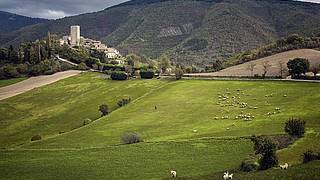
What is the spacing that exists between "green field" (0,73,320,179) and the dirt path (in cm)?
486

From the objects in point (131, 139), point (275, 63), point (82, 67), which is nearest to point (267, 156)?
point (131, 139)

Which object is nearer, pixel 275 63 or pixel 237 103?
pixel 237 103

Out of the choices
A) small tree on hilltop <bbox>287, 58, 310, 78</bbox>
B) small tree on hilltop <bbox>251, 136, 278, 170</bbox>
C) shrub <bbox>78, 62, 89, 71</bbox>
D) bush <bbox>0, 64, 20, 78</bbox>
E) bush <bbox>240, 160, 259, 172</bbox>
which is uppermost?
small tree on hilltop <bbox>287, 58, 310, 78</bbox>

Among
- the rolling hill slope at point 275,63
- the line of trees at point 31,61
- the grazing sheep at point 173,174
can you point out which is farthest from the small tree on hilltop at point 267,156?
the line of trees at point 31,61

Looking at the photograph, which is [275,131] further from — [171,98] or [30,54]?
[30,54]

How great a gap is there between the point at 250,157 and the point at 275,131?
11.2m

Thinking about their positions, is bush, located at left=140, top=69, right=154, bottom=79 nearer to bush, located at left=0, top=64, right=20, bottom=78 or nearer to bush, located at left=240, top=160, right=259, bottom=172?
bush, located at left=0, top=64, right=20, bottom=78

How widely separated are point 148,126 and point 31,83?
65.4 m

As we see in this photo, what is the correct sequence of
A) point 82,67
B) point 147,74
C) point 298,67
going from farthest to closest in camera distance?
point 82,67, point 147,74, point 298,67

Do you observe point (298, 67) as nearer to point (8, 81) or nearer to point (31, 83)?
point (31, 83)

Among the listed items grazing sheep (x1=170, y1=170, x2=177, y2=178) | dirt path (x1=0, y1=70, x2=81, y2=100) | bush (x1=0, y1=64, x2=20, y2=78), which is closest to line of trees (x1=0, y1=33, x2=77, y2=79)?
bush (x1=0, y1=64, x2=20, y2=78)

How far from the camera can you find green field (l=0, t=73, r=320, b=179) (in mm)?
43281

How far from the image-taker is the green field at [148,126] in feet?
142

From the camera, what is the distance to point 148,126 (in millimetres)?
66812
